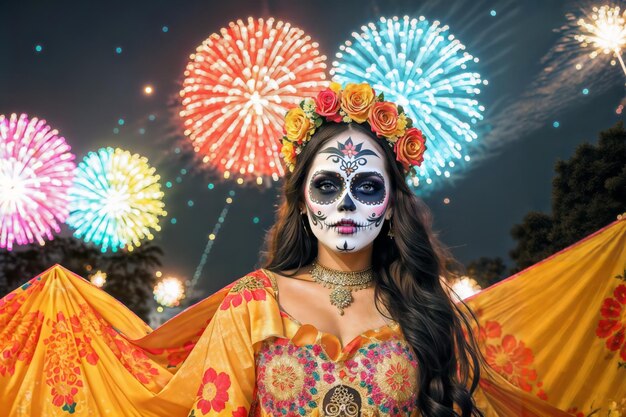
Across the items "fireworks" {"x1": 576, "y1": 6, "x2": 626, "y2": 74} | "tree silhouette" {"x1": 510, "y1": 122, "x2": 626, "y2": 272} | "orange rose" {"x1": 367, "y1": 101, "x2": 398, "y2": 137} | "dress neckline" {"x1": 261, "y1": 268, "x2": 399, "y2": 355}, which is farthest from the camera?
"fireworks" {"x1": 576, "y1": 6, "x2": 626, "y2": 74}

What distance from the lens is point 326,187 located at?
3.78 metres

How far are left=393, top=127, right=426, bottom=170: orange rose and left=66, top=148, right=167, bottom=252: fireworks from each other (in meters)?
8.14

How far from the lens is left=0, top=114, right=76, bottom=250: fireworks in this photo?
10.4 m

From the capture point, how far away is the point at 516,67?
45.6 feet

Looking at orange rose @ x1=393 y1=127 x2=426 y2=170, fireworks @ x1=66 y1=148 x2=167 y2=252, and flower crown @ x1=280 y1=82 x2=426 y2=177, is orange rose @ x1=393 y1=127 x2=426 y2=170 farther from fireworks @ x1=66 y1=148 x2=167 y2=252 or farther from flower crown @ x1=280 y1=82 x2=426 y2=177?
fireworks @ x1=66 y1=148 x2=167 y2=252

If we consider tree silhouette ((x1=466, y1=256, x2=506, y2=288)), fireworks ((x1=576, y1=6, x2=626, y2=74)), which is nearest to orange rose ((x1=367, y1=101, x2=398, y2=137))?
fireworks ((x1=576, y1=6, x2=626, y2=74))

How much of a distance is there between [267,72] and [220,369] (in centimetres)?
641

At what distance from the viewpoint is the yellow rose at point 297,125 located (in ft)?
12.8

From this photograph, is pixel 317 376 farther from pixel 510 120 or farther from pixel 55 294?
pixel 510 120

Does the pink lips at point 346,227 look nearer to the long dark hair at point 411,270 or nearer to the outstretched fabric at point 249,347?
the long dark hair at point 411,270

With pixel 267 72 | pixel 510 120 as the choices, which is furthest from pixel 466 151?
pixel 267 72

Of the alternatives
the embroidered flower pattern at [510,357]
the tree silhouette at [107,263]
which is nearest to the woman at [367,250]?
the embroidered flower pattern at [510,357]

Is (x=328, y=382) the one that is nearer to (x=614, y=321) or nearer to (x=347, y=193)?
(x=347, y=193)

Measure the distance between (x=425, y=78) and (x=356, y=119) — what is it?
230 inches
